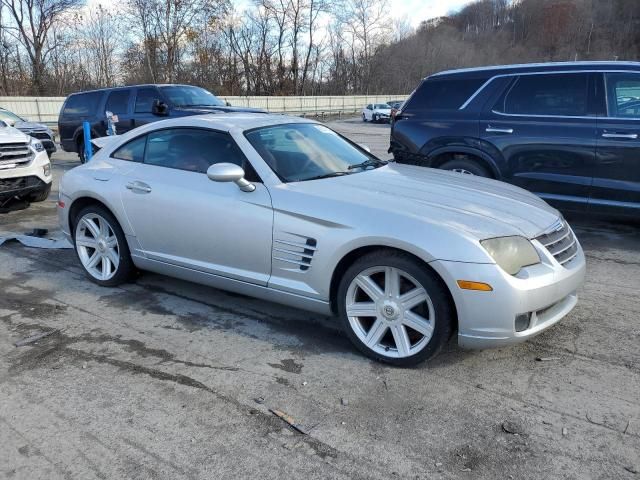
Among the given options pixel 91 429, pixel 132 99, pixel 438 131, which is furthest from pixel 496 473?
pixel 132 99

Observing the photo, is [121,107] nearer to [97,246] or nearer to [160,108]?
[160,108]

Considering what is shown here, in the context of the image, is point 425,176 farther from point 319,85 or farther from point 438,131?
point 319,85

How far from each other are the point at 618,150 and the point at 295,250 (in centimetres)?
397

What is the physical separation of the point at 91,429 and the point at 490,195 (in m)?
2.89

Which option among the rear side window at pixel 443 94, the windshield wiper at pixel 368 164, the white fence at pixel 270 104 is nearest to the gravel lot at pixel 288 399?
the windshield wiper at pixel 368 164

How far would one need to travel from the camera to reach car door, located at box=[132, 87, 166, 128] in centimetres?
1093

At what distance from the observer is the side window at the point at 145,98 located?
36.0 ft

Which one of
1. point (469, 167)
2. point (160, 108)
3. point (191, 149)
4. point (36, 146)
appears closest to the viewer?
point (191, 149)

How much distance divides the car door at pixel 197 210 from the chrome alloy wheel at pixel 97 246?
1.47 ft

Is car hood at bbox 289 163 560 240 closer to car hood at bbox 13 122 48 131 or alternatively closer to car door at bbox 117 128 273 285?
car door at bbox 117 128 273 285

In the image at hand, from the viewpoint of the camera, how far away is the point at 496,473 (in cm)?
234

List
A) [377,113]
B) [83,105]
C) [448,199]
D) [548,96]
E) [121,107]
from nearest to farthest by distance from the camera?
[448,199]
[548,96]
[121,107]
[83,105]
[377,113]

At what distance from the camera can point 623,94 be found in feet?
18.4

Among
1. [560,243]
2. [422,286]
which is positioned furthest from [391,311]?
[560,243]
